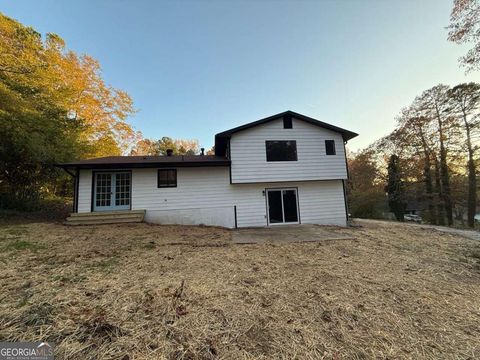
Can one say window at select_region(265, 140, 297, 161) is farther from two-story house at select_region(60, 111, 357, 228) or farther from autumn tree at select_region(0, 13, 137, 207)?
autumn tree at select_region(0, 13, 137, 207)

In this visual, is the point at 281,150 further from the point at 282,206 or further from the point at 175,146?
the point at 175,146

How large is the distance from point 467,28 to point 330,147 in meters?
6.63

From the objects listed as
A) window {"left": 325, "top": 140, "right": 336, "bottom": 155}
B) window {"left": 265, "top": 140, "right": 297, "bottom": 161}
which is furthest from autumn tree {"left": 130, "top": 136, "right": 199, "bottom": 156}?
window {"left": 325, "top": 140, "right": 336, "bottom": 155}

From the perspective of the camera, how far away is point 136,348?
1.96 m

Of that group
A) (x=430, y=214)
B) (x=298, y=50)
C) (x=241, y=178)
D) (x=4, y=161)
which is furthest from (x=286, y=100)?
(x=430, y=214)

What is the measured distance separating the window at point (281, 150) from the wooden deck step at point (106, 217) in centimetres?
705

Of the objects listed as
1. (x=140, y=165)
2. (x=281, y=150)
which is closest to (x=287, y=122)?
(x=281, y=150)

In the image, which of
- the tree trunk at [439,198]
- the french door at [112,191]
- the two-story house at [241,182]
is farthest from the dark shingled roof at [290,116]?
the tree trunk at [439,198]

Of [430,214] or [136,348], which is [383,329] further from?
[430,214]

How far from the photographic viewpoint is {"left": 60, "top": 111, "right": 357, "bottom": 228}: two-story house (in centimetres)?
981

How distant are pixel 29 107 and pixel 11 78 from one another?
52.8 inches

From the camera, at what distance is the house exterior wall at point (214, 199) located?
9.90m

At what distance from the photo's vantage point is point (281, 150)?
10875 millimetres

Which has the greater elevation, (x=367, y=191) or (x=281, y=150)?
(x=281, y=150)
